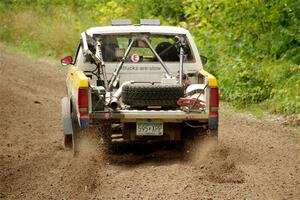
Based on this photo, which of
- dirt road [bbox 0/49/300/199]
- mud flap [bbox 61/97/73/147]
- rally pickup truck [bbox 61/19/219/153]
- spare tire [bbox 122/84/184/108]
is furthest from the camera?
mud flap [bbox 61/97/73/147]

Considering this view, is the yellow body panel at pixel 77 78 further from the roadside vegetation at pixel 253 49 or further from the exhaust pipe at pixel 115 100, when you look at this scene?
the roadside vegetation at pixel 253 49

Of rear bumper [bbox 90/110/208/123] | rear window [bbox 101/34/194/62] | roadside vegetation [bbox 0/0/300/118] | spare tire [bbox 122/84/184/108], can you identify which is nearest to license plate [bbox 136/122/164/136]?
rear bumper [bbox 90/110/208/123]

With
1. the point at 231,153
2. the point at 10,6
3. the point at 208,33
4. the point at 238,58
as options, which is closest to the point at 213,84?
the point at 231,153

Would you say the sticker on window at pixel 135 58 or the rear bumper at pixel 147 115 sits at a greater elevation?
the sticker on window at pixel 135 58

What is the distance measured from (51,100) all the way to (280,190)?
8.96 meters

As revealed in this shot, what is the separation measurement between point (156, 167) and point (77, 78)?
4.74 feet

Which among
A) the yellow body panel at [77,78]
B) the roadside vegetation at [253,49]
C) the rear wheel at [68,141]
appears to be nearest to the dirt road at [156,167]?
the rear wheel at [68,141]

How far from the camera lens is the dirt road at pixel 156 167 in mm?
7676

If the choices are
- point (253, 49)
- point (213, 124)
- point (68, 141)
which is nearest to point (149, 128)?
point (213, 124)

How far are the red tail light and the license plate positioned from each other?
0.64 metres

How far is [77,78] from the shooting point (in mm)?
9203

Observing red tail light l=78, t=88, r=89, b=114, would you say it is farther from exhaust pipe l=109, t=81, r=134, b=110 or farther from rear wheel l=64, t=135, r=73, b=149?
rear wheel l=64, t=135, r=73, b=149

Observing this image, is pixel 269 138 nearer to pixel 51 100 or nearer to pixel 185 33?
pixel 185 33

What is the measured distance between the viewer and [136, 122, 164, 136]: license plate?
354 inches
